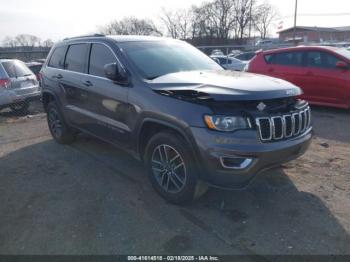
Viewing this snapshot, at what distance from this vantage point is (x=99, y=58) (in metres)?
4.74

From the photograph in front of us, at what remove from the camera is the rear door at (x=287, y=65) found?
334 inches

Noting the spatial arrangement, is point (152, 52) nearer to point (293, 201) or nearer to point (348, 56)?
point (293, 201)

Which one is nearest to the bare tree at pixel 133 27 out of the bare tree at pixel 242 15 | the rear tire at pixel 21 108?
the bare tree at pixel 242 15

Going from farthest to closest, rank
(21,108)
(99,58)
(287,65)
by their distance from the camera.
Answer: (21,108)
(287,65)
(99,58)

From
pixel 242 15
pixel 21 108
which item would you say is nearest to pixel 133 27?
pixel 242 15

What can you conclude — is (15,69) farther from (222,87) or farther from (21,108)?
(222,87)

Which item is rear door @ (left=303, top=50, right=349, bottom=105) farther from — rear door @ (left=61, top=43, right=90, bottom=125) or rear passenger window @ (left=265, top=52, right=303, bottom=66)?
rear door @ (left=61, top=43, right=90, bottom=125)

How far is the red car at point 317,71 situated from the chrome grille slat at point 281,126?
4.70m

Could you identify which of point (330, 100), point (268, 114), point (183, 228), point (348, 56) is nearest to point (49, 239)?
point (183, 228)

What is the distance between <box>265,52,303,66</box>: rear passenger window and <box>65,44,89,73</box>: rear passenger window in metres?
5.61

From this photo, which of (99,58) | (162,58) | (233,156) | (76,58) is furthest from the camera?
(76,58)

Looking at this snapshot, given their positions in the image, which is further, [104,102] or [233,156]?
[104,102]

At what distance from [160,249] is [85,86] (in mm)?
2782

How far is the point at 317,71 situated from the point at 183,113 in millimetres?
5929
